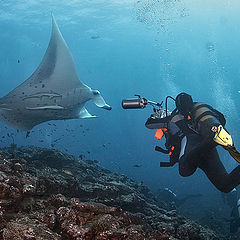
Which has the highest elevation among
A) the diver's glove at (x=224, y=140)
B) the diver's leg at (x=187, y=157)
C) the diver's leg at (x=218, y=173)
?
Result: the diver's glove at (x=224, y=140)

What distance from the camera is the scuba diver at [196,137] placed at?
11.6 feet

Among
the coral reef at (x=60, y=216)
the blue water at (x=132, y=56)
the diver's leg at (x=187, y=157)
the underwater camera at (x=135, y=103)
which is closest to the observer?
the coral reef at (x=60, y=216)

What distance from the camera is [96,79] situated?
79.1 meters

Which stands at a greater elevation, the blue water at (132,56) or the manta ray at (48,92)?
the manta ray at (48,92)

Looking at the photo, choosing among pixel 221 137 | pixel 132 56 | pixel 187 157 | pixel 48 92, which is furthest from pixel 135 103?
pixel 132 56

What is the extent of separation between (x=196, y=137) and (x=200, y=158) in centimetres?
39

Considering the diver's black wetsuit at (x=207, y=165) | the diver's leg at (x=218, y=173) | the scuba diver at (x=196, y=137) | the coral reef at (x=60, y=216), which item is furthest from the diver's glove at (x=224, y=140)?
the coral reef at (x=60, y=216)

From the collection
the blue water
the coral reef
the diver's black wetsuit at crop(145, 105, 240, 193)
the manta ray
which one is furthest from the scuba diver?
the blue water

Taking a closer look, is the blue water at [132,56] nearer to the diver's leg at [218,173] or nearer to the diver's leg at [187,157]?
the diver's leg at [187,157]

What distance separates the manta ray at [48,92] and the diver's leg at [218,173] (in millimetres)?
4196

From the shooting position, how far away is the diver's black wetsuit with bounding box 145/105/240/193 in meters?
3.71

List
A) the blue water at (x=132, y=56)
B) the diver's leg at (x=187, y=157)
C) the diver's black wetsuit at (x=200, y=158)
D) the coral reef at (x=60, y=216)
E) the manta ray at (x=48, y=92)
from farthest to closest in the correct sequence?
the blue water at (x=132, y=56) → the manta ray at (x=48, y=92) → the diver's leg at (x=187, y=157) → the diver's black wetsuit at (x=200, y=158) → the coral reef at (x=60, y=216)

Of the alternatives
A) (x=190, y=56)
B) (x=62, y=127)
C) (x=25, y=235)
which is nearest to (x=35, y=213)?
(x=25, y=235)

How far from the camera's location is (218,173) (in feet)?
13.1
